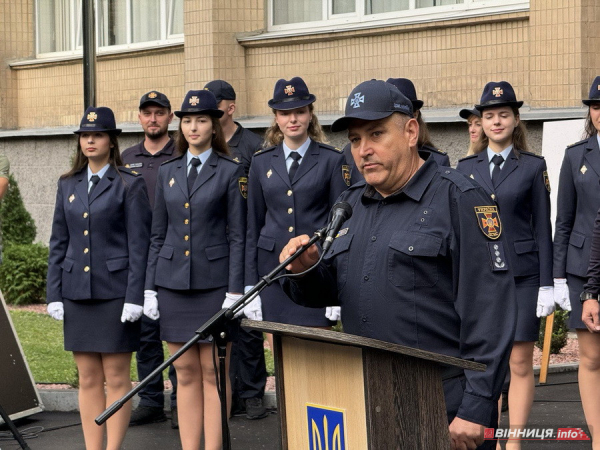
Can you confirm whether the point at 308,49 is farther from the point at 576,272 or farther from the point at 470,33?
the point at 576,272

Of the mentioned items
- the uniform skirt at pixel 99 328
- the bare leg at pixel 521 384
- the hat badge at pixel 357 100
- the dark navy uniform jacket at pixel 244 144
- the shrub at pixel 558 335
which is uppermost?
the hat badge at pixel 357 100

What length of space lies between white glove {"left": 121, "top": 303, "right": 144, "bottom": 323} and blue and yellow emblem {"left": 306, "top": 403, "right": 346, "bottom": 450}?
128 inches

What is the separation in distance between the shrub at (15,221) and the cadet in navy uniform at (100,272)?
9.74 meters

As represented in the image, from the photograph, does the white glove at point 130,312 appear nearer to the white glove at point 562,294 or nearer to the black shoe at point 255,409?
the black shoe at point 255,409

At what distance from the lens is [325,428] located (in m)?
3.39

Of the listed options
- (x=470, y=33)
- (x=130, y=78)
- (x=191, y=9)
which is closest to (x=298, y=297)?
(x=470, y=33)

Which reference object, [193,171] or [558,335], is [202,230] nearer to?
[193,171]

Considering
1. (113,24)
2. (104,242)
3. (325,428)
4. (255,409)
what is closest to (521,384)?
(255,409)

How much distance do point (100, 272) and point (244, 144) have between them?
87.2 inches

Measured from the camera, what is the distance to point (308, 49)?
13.2m

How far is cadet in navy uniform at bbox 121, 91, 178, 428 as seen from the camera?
8133 millimetres

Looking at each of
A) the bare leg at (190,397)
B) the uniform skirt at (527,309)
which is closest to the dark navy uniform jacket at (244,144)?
the bare leg at (190,397)

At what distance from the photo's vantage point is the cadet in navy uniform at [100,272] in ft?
21.7

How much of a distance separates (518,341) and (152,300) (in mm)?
2310
